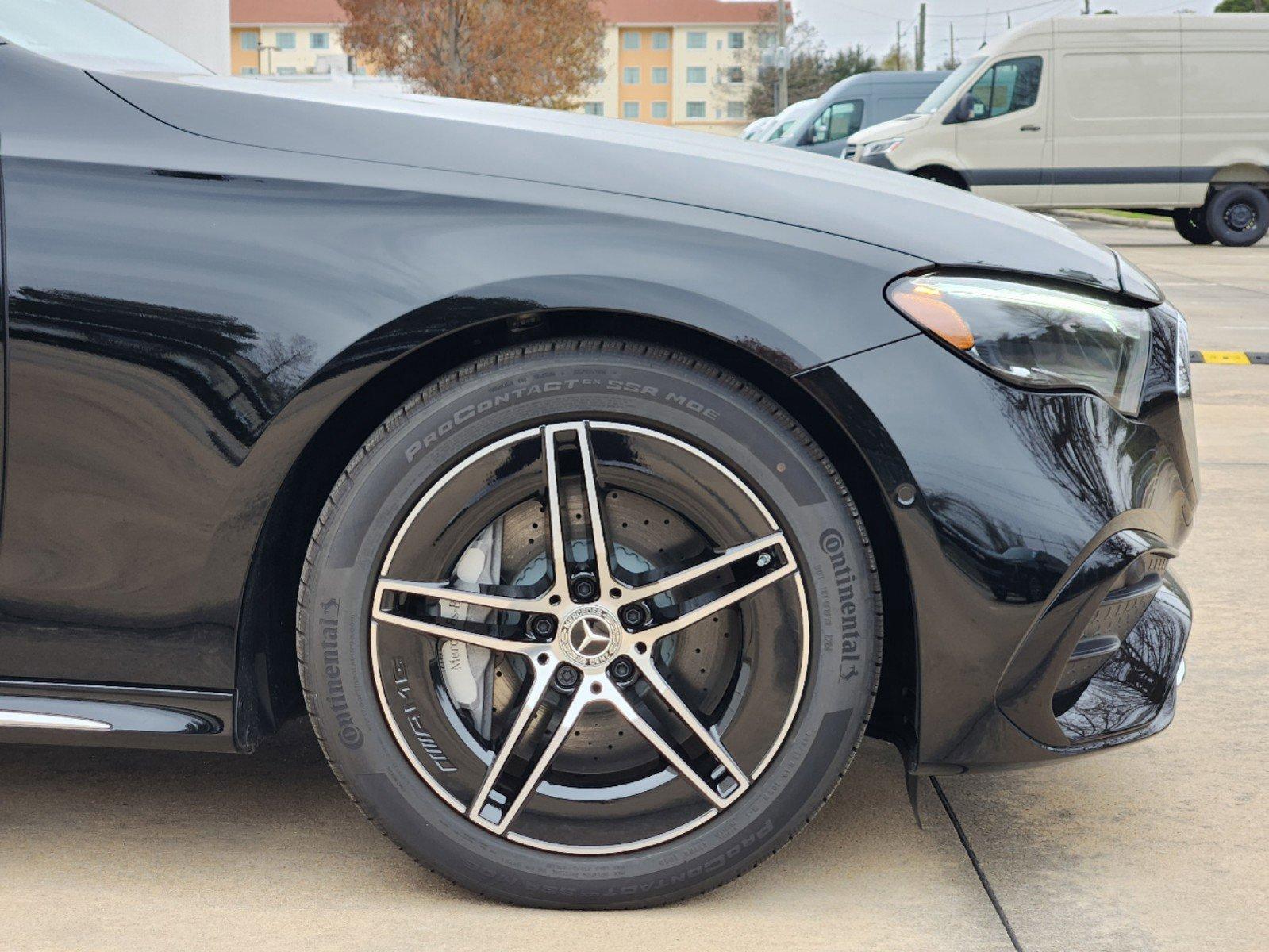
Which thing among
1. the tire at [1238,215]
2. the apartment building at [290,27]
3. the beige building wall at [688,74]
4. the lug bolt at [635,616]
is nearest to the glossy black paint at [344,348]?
the lug bolt at [635,616]

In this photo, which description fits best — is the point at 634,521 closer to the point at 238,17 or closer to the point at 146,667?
the point at 146,667

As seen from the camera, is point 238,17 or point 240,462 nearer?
point 240,462

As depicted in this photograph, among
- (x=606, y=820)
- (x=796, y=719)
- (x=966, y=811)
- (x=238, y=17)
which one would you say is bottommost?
(x=966, y=811)

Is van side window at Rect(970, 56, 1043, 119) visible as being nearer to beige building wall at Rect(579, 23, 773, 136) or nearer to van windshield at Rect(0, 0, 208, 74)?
van windshield at Rect(0, 0, 208, 74)

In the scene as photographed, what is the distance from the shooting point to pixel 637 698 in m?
1.91

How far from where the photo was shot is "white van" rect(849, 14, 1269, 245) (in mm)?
16359

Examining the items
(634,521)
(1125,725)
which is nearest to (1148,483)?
(1125,725)

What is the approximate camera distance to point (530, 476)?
1880 millimetres

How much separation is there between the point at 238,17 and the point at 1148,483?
9265 centimetres

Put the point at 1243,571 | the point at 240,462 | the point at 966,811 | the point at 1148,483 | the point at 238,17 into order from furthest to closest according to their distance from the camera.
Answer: the point at 238,17 → the point at 1243,571 → the point at 966,811 → the point at 1148,483 → the point at 240,462

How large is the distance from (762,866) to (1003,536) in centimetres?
65

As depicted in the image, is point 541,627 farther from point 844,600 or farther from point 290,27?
point 290,27

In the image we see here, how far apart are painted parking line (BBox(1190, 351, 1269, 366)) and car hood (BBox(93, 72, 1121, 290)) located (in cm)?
596

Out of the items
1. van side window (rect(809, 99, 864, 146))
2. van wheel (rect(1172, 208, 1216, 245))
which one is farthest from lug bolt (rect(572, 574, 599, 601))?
van side window (rect(809, 99, 864, 146))
